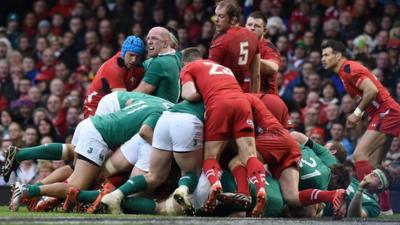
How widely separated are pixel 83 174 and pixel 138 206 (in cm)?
72

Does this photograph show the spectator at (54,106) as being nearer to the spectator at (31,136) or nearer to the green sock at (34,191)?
the spectator at (31,136)

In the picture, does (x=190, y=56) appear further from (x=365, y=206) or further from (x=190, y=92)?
(x=365, y=206)

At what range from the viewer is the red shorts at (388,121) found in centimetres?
1327

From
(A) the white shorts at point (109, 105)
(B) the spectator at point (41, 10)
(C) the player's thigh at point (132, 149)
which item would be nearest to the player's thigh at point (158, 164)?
(C) the player's thigh at point (132, 149)

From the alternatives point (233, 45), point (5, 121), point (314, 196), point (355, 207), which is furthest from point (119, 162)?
point (5, 121)

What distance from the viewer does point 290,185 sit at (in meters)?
10.6

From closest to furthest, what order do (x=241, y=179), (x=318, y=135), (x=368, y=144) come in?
1. (x=241, y=179)
2. (x=368, y=144)
3. (x=318, y=135)

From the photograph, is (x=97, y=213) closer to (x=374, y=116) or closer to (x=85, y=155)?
(x=85, y=155)

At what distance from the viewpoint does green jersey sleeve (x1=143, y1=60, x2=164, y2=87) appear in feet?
39.7

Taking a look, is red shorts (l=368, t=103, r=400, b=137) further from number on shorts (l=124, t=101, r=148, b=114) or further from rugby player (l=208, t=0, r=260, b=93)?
number on shorts (l=124, t=101, r=148, b=114)

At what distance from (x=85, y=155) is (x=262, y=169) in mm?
1769

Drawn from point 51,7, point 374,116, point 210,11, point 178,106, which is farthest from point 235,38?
point 51,7

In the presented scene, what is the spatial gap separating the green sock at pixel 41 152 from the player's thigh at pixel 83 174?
2.54 ft

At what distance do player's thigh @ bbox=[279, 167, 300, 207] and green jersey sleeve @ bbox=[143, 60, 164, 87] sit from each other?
2061 mm
